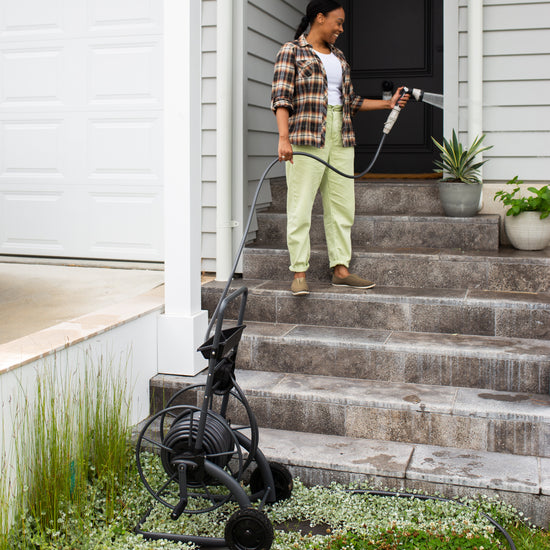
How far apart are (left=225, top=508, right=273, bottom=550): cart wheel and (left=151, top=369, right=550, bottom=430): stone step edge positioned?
905 millimetres

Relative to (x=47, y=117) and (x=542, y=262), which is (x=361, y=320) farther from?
(x=47, y=117)

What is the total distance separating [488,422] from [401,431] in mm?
359

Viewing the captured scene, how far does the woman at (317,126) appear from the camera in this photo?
12.8ft

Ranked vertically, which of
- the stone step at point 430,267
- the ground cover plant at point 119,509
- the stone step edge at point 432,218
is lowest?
the ground cover plant at point 119,509

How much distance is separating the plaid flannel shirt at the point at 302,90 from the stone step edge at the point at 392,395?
1248 mm

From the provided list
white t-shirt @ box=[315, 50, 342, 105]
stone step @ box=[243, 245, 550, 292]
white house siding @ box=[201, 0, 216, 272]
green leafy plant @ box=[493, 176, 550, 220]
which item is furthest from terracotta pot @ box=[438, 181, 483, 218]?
white house siding @ box=[201, 0, 216, 272]

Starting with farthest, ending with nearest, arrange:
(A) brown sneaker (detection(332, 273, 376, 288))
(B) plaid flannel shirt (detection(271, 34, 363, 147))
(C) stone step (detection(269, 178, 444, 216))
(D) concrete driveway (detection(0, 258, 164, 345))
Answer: (C) stone step (detection(269, 178, 444, 216)) < (A) brown sneaker (detection(332, 273, 376, 288)) < (B) plaid flannel shirt (detection(271, 34, 363, 147)) < (D) concrete driveway (detection(0, 258, 164, 345))

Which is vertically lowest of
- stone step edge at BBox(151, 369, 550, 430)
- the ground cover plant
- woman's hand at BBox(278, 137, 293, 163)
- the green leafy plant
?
the ground cover plant

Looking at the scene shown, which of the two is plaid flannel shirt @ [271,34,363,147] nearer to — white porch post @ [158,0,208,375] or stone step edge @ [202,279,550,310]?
white porch post @ [158,0,208,375]

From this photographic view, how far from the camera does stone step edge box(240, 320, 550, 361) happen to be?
3.41m

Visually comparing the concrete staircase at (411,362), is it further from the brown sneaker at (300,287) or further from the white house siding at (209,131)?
the white house siding at (209,131)

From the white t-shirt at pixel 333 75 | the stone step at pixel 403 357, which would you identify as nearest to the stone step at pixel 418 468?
the stone step at pixel 403 357

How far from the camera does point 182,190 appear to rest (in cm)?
356

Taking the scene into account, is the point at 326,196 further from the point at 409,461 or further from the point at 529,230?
the point at 409,461
